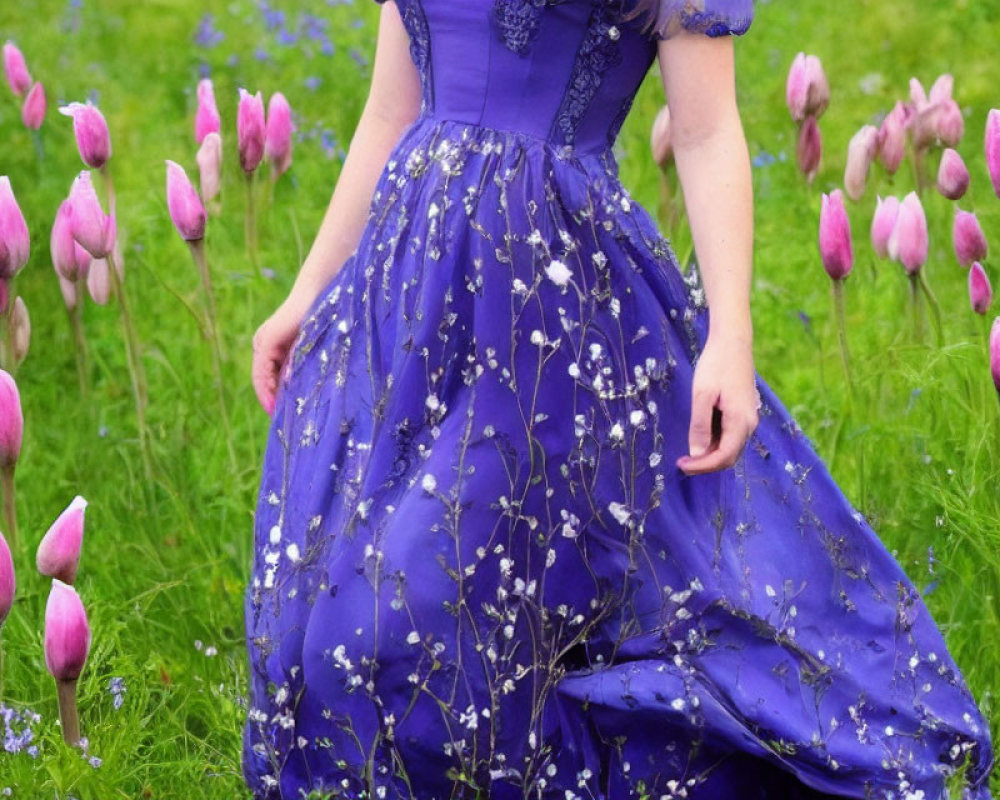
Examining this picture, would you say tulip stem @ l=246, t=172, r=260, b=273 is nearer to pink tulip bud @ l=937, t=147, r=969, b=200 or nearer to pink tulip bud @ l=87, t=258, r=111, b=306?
pink tulip bud @ l=87, t=258, r=111, b=306

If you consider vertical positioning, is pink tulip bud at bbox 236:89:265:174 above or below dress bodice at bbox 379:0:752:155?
below

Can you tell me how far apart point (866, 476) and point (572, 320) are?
1120 millimetres

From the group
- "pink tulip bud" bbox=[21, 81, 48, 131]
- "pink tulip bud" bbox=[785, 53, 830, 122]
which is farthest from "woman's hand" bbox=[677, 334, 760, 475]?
"pink tulip bud" bbox=[21, 81, 48, 131]

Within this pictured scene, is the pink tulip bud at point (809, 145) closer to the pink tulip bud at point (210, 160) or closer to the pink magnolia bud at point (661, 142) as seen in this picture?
the pink magnolia bud at point (661, 142)

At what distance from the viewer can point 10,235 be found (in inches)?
97.5

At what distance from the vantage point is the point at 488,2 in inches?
77.6

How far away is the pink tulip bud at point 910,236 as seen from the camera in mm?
2732

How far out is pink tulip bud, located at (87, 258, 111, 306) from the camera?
2.93 metres

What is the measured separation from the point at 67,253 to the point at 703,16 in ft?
4.53

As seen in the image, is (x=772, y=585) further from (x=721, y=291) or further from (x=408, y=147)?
(x=408, y=147)

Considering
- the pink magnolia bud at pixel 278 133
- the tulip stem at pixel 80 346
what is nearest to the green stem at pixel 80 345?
the tulip stem at pixel 80 346

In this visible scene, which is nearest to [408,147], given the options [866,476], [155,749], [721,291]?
[721,291]

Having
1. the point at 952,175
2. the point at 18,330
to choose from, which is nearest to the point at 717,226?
the point at 952,175

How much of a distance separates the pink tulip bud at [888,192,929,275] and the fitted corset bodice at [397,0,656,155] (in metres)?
0.84
